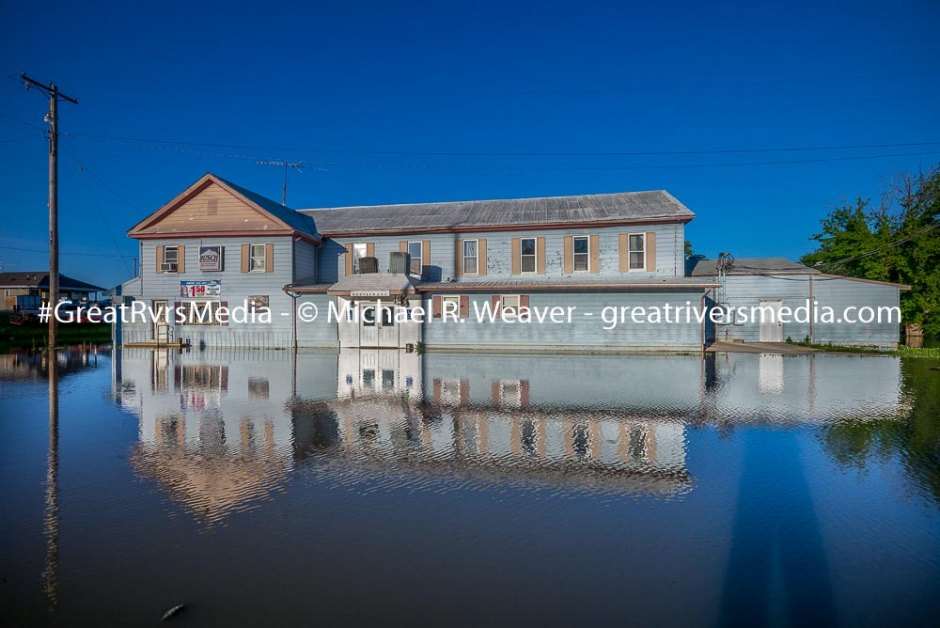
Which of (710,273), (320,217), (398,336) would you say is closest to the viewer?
(398,336)

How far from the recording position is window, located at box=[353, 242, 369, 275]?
2786cm

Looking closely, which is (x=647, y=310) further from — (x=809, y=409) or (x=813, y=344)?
(x=809, y=409)

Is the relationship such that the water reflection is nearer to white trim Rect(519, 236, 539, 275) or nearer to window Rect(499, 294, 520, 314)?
window Rect(499, 294, 520, 314)

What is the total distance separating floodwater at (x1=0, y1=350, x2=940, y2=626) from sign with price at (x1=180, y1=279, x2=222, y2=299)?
16849mm

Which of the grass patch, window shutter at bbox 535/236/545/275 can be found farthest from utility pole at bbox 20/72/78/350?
window shutter at bbox 535/236/545/275

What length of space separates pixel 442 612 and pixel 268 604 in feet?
3.48

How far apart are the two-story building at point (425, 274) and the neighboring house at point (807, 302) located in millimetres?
Answer: 5347

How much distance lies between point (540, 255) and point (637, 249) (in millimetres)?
4375

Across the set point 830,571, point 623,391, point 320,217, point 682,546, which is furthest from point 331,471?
point 320,217

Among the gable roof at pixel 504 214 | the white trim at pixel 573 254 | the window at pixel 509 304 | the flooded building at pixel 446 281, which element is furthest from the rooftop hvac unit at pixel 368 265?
the white trim at pixel 573 254

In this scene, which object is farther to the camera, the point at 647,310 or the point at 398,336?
the point at 398,336

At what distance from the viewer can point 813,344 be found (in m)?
26.2

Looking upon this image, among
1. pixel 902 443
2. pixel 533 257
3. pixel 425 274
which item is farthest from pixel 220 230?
pixel 902 443

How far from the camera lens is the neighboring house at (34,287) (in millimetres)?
64438
